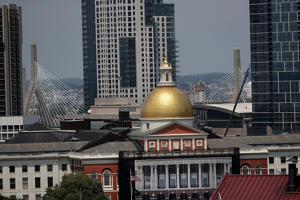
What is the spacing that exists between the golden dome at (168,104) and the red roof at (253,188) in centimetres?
8911

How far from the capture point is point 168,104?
645 ft

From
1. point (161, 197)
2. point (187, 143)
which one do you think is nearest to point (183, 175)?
point (161, 197)

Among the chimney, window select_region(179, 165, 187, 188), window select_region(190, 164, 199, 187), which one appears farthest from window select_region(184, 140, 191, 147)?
the chimney

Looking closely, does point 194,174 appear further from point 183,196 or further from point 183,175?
point 183,196

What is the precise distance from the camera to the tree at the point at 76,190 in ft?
567

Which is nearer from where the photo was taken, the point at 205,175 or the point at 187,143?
the point at 205,175

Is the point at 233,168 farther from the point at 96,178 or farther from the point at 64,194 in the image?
the point at 64,194

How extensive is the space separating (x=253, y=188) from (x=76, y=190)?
72.3 metres

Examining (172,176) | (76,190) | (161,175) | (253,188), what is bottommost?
(76,190)

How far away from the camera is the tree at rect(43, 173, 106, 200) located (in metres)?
173

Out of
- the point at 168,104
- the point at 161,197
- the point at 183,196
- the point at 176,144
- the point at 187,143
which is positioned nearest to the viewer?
the point at 183,196

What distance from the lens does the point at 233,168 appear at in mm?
196000

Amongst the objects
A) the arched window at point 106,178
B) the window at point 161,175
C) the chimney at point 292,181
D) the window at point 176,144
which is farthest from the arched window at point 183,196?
the chimney at point 292,181

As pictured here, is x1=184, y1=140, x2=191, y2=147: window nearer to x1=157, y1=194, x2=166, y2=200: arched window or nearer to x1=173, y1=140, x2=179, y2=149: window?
x1=173, y1=140, x2=179, y2=149: window
